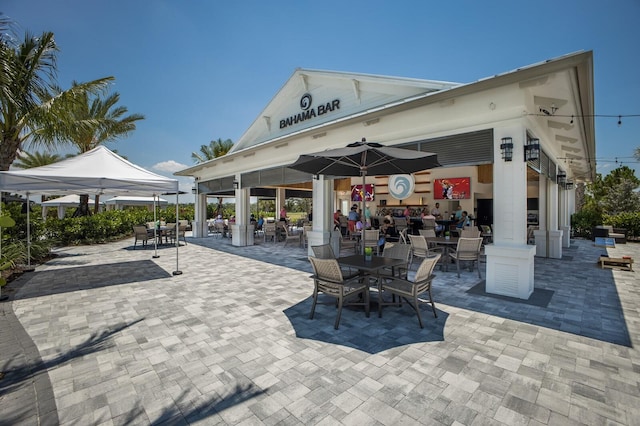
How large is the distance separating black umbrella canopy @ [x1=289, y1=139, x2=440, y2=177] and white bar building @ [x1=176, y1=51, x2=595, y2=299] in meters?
1.13

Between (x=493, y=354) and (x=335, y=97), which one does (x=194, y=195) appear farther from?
(x=493, y=354)

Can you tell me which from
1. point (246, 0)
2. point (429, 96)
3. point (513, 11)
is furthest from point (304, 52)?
point (429, 96)

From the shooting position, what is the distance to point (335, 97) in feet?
31.7

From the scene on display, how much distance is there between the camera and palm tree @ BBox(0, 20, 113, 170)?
19.4ft

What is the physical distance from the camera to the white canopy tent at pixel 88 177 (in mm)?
5852

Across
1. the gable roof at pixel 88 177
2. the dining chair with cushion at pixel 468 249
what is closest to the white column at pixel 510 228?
the dining chair with cushion at pixel 468 249

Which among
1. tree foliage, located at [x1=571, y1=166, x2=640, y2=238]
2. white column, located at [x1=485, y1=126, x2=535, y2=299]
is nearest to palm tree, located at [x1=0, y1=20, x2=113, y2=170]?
white column, located at [x1=485, y1=126, x2=535, y2=299]

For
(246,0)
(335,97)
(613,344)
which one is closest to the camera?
(613,344)

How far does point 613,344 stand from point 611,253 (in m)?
9.71

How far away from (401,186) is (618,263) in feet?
23.5

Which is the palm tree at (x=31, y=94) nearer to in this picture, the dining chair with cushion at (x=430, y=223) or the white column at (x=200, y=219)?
the white column at (x=200, y=219)

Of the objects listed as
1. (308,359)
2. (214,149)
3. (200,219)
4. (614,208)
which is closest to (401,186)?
(308,359)

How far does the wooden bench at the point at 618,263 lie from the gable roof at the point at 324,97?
20.1 feet

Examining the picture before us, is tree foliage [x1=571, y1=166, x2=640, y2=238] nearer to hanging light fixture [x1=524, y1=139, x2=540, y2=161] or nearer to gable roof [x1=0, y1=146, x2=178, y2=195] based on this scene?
hanging light fixture [x1=524, y1=139, x2=540, y2=161]
